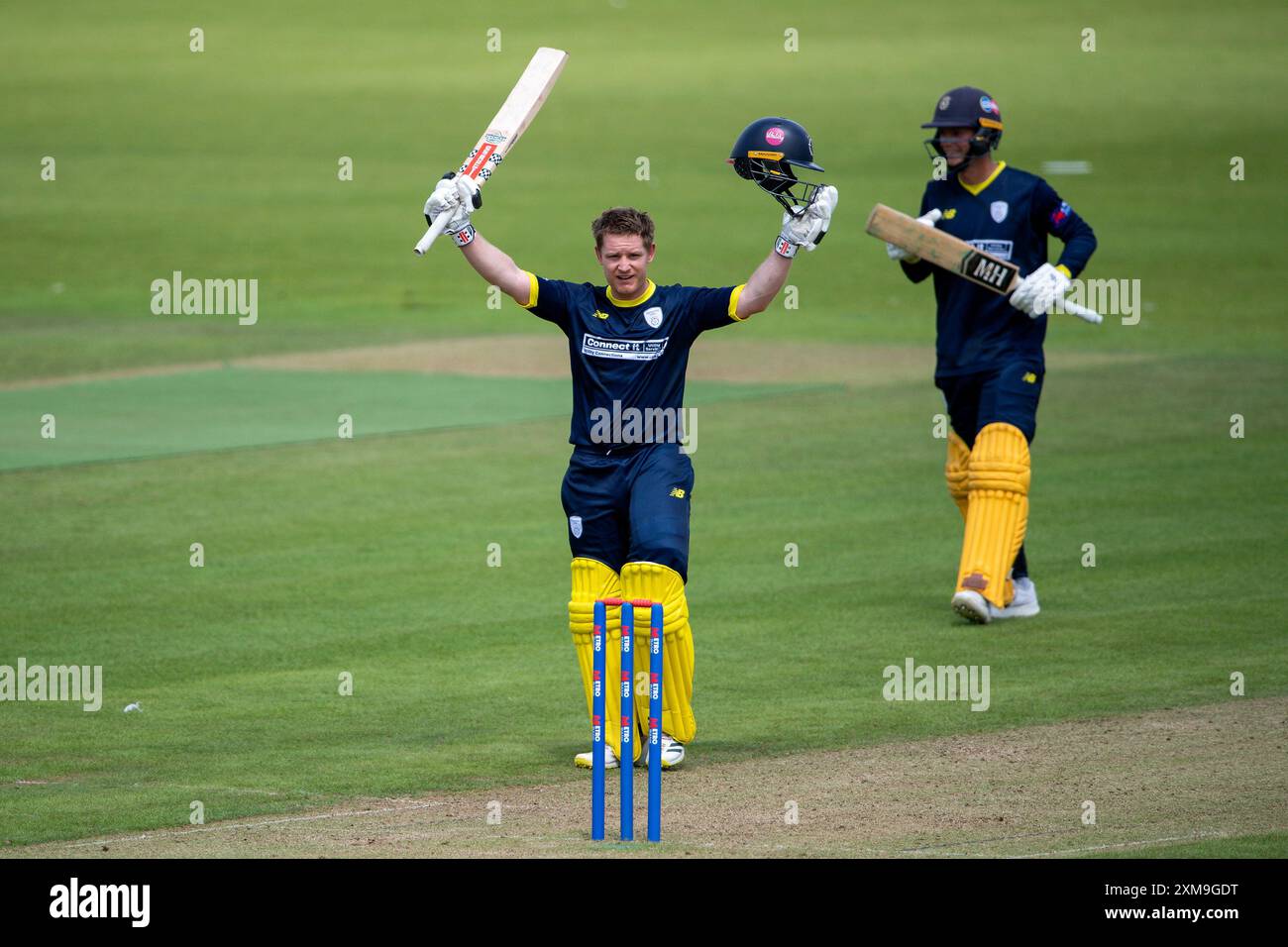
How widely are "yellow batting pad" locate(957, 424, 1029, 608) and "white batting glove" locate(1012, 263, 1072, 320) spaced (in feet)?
2.42

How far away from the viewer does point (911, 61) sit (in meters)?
52.6

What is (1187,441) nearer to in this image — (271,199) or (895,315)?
(895,315)

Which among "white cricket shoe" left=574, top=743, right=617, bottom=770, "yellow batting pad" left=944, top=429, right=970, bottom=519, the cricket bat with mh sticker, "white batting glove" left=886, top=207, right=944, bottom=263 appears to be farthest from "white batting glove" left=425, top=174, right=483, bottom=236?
"yellow batting pad" left=944, top=429, right=970, bottom=519

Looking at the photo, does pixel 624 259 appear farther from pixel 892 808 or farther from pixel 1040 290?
pixel 1040 290

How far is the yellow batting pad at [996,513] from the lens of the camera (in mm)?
12617

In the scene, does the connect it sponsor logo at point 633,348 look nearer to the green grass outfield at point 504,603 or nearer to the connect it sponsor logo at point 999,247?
the green grass outfield at point 504,603

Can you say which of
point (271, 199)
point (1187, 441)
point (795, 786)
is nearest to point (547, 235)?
point (271, 199)

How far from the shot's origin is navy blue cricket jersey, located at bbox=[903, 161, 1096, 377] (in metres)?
12.9

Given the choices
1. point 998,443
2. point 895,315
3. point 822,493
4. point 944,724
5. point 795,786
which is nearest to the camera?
point 795,786

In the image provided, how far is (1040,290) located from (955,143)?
3.73 feet

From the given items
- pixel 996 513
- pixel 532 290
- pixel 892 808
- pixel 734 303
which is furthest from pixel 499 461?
pixel 892 808

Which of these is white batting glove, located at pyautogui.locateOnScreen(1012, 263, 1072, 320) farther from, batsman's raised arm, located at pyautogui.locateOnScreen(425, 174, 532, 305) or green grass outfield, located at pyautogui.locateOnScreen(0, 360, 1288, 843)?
batsman's raised arm, located at pyautogui.locateOnScreen(425, 174, 532, 305)

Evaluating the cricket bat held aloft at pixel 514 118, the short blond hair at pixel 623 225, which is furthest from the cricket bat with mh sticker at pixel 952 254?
the short blond hair at pixel 623 225

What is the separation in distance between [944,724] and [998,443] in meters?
2.72
